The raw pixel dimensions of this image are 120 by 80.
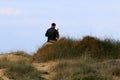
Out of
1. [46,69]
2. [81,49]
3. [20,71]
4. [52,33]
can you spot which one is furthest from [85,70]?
[52,33]

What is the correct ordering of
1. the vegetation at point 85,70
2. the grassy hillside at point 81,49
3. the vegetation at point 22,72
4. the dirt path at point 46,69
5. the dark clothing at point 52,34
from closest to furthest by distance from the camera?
the vegetation at point 85,70
the vegetation at point 22,72
the dirt path at point 46,69
the grassy hillside at point 81,49
the dark clothing at point 52,34

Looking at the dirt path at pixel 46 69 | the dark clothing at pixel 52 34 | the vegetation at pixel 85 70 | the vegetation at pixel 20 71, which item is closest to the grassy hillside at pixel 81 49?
the dark clothing at pixel 52 34

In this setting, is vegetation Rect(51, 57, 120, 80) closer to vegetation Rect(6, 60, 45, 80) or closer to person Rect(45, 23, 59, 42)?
vegetation Rect(6, 60, 45, 80)

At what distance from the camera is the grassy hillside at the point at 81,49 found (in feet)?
74.7

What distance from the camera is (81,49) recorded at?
2305 cm

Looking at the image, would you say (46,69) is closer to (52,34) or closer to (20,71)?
(20,71)

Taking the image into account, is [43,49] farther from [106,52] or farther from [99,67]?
[99,67]

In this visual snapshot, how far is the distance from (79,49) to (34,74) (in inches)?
186

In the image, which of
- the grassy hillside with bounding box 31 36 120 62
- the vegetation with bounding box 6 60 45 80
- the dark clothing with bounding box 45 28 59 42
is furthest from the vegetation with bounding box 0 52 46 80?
the dark clothing with bounding box 45 28 59 42

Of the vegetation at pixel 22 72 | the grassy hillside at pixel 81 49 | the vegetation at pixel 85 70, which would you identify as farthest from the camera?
the grassy hillside at pixel 81 49

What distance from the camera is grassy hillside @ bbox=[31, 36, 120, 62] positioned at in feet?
74.7

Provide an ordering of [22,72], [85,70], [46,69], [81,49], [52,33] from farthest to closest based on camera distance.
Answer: [52,33] → [81,49] → [46,69] → [22,72] → [85,70]

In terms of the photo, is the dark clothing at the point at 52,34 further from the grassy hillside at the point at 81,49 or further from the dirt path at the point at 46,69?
the dirt path at the point at 46,69

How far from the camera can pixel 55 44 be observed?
2375 centimetres
